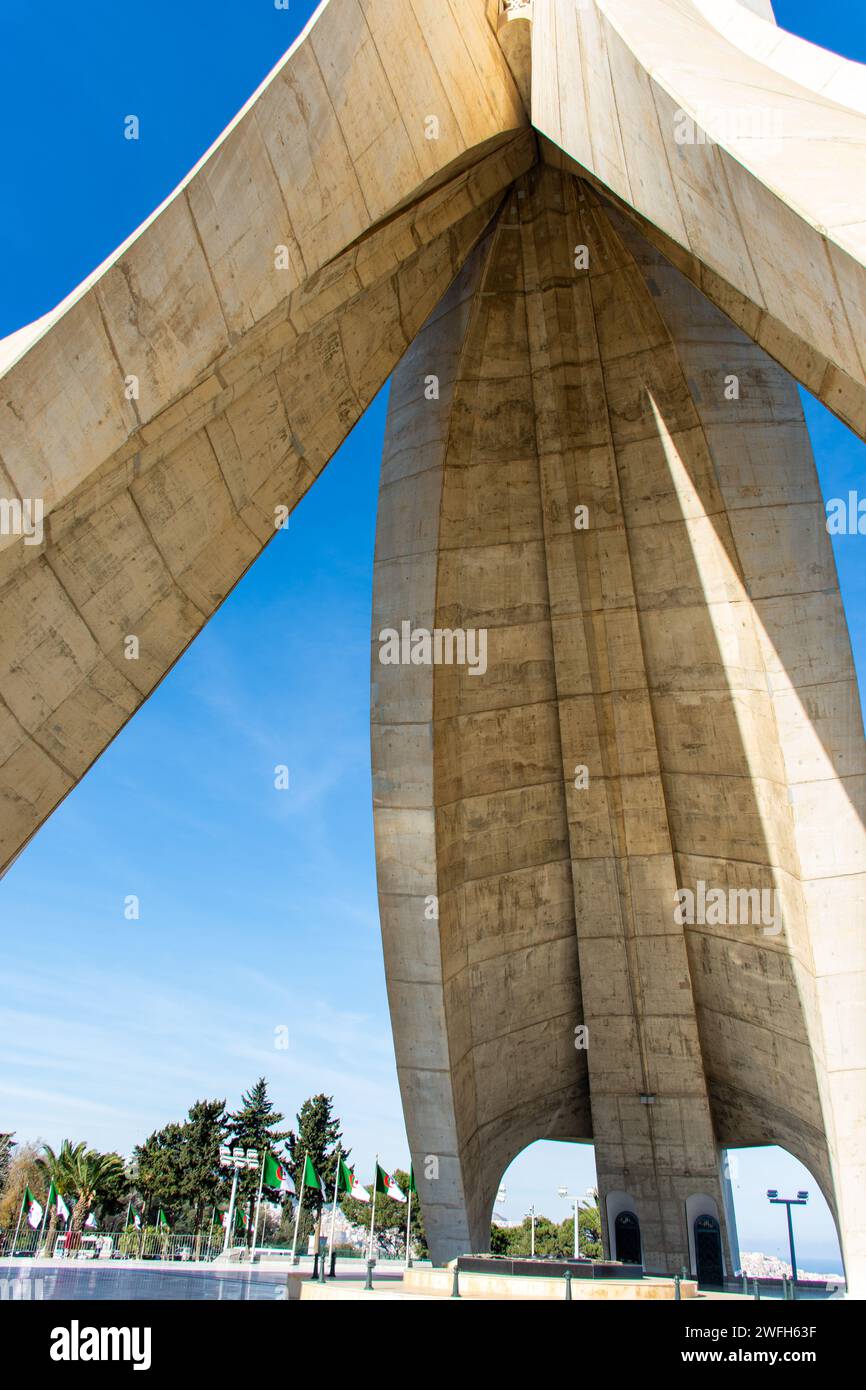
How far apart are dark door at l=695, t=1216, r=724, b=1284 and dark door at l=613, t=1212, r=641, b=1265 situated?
95cm

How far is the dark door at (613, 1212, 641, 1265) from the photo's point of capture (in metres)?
16.6

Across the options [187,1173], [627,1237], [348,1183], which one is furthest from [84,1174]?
[627,1237]

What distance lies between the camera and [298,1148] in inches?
2140

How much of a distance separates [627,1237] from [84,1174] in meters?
38.8

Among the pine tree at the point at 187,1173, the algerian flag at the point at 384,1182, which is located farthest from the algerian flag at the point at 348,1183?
the pine tree at the point at 187,1173

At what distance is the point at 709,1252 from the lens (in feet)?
53.3

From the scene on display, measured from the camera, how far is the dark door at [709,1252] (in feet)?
53.2

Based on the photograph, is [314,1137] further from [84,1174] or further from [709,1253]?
[709,1253]

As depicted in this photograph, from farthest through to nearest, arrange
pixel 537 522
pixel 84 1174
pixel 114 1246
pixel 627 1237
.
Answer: pixel 84 1174 → pixel 114 1246 → pixel 627 1237 → pixel 537 522

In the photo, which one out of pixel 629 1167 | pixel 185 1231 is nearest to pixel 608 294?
→ pixel 629 1167

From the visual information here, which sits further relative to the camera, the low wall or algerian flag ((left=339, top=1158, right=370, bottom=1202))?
algerian flag ((left=339, top=1158, right=370, bottom=1202))

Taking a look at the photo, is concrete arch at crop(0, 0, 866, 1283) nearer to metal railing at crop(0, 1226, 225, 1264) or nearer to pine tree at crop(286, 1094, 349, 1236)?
metal railing at crop(0, 1226, 225, 1264)

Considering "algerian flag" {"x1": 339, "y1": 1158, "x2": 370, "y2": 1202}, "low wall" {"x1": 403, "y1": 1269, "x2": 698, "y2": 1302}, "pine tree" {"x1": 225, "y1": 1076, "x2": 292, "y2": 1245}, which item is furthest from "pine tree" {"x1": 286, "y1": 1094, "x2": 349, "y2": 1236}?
"low wall" {"x1": 403, "y1": 1269, "x2": 698, "y2": 1302}
